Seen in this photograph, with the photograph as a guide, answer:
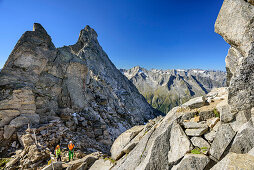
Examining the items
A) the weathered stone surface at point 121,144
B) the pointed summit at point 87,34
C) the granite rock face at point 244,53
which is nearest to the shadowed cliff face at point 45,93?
the weathered stone surface at point 121,144

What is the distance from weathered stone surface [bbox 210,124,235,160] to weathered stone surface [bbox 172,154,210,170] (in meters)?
0.56

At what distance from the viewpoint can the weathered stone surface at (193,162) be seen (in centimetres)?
579

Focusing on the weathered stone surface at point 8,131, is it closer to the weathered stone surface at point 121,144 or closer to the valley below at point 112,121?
the valley below at point 112,121

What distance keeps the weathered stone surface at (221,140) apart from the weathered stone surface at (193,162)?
22.0 inches

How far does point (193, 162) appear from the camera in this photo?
5941mm

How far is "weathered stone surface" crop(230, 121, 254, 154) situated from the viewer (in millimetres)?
5441

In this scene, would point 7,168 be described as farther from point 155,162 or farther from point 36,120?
point 155,162

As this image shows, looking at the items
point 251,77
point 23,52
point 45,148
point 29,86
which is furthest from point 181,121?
point 23,52

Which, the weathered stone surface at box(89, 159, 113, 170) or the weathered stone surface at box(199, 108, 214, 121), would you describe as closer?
the weathered stone surface at box(199, 108, 214, 121)

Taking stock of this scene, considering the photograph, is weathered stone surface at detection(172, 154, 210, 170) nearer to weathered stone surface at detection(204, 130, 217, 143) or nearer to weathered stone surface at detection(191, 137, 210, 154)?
weathered stone surface at detection(191, 137, 210, 154)

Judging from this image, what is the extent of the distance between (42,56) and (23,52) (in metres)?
3.23

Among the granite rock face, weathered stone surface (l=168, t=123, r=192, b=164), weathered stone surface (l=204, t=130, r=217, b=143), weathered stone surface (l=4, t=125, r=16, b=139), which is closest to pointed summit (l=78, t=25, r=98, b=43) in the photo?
weathered stone surface (l=4, t=125, r=16, b=139)

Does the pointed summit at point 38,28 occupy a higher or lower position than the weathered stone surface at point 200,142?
higher

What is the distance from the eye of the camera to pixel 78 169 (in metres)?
10.9
